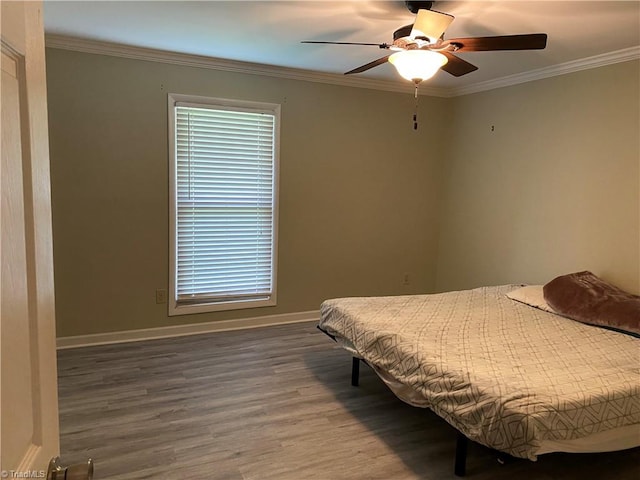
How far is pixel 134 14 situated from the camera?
113 inches

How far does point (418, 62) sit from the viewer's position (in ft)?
8.19

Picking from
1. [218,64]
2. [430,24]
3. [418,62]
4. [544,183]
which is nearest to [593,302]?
[544,183]

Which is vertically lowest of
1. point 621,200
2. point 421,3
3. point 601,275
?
point 601,275

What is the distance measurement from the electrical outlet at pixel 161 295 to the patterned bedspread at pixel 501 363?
1.55 metres

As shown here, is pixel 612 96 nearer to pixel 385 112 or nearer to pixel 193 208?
pixel 385 112

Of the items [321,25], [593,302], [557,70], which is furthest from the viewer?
[557,70]

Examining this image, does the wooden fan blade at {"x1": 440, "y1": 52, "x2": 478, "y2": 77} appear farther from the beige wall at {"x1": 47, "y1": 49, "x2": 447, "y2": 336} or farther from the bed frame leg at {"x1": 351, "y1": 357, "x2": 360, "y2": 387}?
the bed frame leg at {"x1": 351, "y1": 357, "x2": 360, "y2": 387}

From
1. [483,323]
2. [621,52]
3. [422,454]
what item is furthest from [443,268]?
[422,454]

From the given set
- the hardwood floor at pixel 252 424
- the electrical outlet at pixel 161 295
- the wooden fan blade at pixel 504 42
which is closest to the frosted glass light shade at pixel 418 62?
the wooden fan blade at pixel 504 42

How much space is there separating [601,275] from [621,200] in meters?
0.60

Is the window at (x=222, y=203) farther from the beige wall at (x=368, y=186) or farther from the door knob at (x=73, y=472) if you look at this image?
the door knob at (x=73, y=472)

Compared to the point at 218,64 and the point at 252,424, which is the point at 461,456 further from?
the point at 218,64

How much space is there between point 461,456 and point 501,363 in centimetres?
51

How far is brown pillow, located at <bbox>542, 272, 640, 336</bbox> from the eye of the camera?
3027 millimetres
